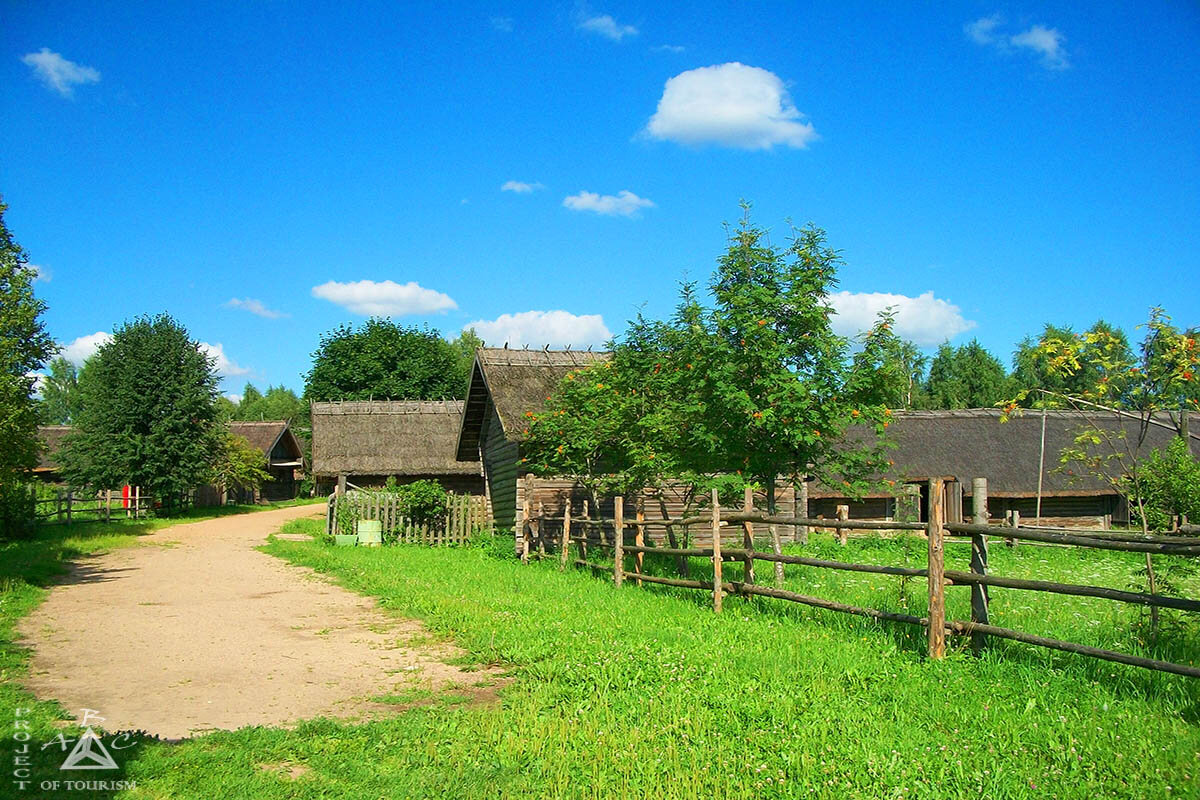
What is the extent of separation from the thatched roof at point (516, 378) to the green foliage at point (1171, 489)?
13.4 metres

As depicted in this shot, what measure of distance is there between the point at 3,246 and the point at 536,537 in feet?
40.9

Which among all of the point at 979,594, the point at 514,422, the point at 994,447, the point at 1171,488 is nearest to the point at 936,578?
the point at 979,594

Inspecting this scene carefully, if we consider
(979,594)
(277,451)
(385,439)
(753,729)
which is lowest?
(753,729)

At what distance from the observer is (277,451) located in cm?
6041

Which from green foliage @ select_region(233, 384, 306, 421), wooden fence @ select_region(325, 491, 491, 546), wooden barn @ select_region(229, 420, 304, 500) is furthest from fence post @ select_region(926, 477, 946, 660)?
green foliage @ select_region(233, 384, 306, 421)

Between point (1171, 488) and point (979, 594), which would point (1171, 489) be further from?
point (979, 594)

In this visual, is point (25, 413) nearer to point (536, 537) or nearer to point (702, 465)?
Result: point (536, 537)

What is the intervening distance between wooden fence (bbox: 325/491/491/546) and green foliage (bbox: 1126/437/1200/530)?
15.7m

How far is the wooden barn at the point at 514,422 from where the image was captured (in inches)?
784

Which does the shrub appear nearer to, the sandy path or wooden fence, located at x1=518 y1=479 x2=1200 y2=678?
wooden fence, located at x1=518 y1=479 x2=1200 y2=678

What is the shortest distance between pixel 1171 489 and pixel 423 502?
1790 cm

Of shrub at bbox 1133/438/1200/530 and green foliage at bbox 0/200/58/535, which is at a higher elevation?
green foliage at bbox 0/200/58/535

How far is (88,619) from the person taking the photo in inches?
432

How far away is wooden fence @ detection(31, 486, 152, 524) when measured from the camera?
28.4 m
